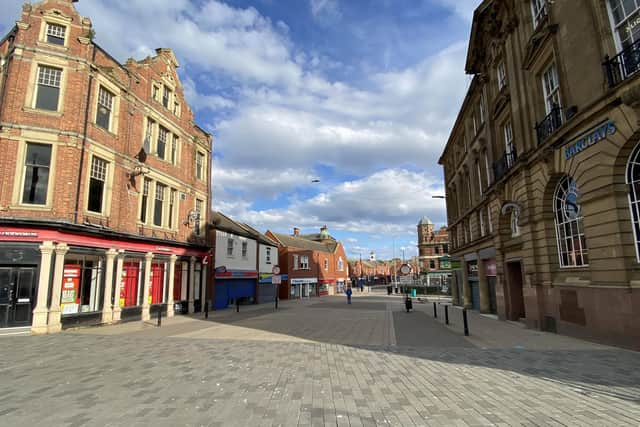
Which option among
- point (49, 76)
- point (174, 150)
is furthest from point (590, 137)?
point (174, 150)

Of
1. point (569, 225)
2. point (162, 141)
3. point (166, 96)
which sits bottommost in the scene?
point (569, 225)

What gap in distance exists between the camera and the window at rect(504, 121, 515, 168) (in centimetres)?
1652

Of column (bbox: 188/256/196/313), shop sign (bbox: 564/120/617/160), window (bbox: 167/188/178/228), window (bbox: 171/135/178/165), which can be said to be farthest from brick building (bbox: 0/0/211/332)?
shop sign (bbox: 564/120/617/160)

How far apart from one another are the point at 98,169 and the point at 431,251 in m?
72.6

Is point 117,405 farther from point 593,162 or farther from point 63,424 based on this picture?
point 593,162

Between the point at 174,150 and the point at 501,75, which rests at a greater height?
the point at 501,75

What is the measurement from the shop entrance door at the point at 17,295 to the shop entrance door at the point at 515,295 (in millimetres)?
20544

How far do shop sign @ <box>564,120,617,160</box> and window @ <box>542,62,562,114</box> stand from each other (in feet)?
6.83

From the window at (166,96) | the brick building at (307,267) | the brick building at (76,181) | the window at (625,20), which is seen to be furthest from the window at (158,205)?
the brick building at (307,267)

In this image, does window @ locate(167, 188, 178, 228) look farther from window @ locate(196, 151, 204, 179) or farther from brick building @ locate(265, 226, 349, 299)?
brick building @ locate(265, 226, 349, 299)

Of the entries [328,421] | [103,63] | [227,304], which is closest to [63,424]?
[328,421]

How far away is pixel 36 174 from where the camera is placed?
46.0ft

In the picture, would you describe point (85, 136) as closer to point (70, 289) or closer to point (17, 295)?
point (70, 289)

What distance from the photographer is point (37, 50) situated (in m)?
14.5
